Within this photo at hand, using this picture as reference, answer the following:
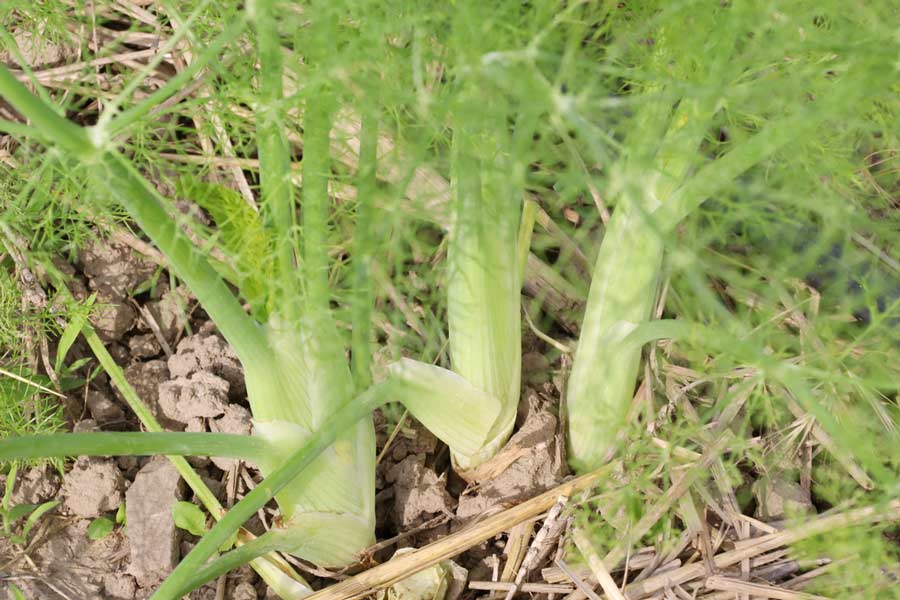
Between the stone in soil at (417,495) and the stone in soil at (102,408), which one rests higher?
the stone in soil at (102,408)

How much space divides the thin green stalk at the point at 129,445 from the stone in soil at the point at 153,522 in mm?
206

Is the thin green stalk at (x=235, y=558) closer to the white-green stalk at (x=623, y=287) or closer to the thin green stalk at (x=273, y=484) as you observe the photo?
the thin green stalk at (x=273, y=484)

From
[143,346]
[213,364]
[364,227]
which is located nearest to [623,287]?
[364,227]

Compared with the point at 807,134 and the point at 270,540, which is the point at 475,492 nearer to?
the point at 270,540

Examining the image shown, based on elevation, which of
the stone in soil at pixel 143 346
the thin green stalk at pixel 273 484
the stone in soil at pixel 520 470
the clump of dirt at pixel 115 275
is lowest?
the stone in soil at pixel 520 470

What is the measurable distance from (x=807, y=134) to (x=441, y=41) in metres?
0.31

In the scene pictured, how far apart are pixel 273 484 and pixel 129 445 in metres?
0.13

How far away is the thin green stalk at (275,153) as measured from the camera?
711 mm

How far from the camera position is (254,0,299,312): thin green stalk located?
711 millimetres

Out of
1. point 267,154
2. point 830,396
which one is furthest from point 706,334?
point 267,154

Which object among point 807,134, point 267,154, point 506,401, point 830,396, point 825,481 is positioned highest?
point 267,154

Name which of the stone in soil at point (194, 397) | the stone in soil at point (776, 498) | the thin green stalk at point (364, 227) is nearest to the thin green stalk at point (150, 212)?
the thin green stalk at point (364, 227)

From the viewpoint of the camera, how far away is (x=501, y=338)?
3.05 feet

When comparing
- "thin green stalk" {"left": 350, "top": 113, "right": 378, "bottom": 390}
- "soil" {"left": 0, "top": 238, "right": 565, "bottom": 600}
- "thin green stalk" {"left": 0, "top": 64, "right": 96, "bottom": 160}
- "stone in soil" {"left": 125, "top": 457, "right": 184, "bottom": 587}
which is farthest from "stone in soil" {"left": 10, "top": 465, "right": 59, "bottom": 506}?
"thin green stalk" {"left": 0, "top": 64, "right": 96, "bottom": 160}
